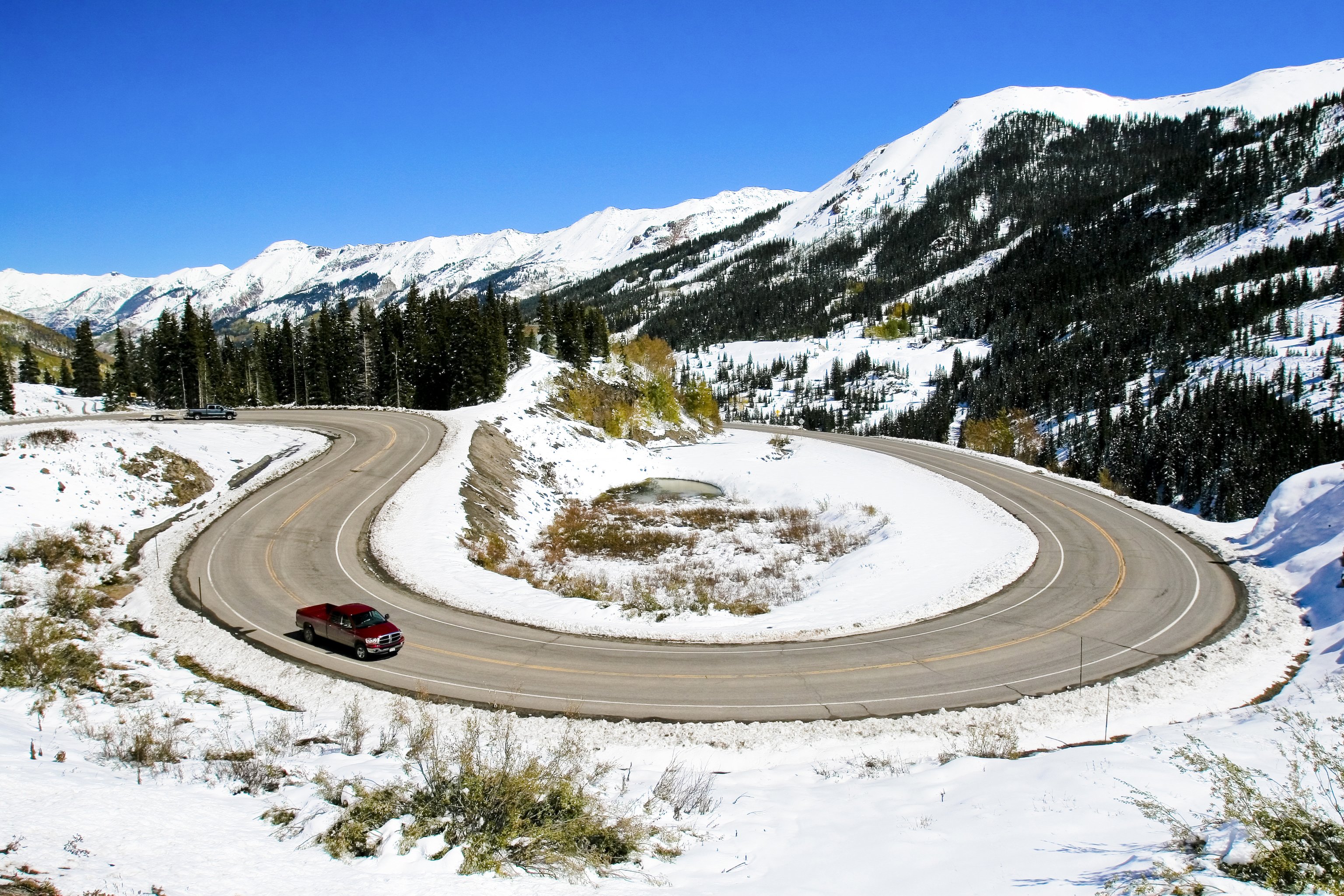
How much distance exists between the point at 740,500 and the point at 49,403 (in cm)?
7538

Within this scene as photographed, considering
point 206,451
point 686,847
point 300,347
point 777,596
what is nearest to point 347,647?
point 686,847

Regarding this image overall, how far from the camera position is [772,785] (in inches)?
534

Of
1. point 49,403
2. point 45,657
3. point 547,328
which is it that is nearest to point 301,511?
point 45,657

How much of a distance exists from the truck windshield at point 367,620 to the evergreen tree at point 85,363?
8699cm

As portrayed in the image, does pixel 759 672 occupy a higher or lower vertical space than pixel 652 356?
lower

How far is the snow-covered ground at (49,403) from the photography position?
68.1 m

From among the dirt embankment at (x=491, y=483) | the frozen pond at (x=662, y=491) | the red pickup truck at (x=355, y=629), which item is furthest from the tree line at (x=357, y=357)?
the red pickup truck at (x=355, y=629)

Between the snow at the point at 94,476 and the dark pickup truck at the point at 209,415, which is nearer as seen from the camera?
the snow at the point at 94,476

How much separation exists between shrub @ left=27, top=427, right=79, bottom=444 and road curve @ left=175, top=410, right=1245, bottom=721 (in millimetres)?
8334

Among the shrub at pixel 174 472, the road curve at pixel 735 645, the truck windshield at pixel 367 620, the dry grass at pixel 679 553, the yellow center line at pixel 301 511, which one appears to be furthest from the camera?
the shrub at pixel 174 472

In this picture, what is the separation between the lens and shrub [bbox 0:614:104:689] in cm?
1503

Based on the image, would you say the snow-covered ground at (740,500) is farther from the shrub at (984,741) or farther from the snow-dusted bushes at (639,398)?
the shrub at (984,741)

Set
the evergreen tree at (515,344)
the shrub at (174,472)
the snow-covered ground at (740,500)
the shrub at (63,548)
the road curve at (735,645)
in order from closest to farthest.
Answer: the road curve at (735,645), the shrub at (63,548), the snow-covered ground at (740,500), the shrub at (174,472), the evergreen tree at (515,344)

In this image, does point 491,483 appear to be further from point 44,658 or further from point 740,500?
point 44,658
